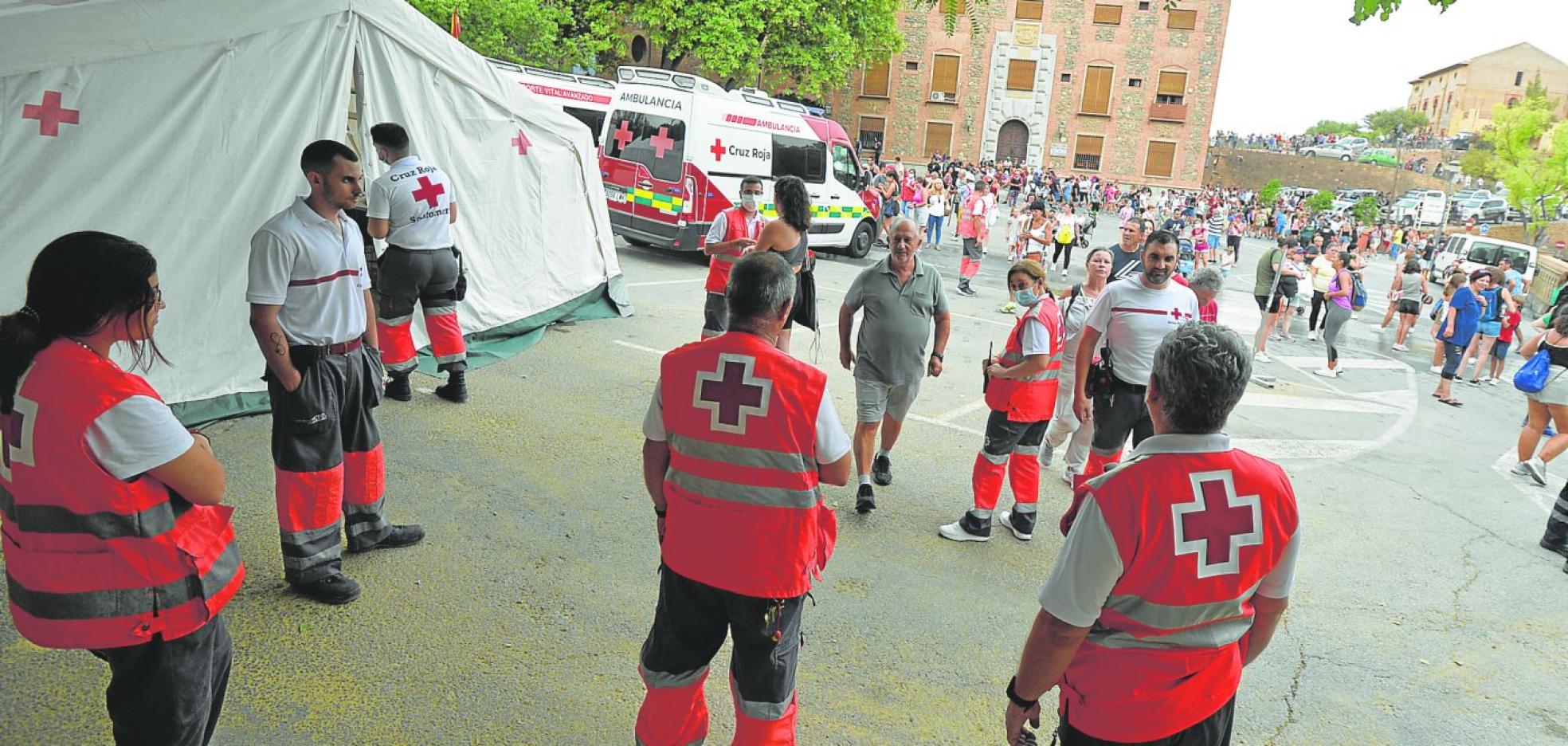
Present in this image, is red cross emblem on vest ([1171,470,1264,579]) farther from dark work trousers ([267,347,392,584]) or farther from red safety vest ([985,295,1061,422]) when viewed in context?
dark work trousers ([267,347,392,584])

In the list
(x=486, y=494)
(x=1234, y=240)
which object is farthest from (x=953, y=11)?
(x=1234, y=240)

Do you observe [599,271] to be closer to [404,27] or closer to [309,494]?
[404,27]

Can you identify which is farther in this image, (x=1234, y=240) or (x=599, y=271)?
(x=1234, y=240)

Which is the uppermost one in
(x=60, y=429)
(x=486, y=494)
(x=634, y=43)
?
(x=634, y=43)

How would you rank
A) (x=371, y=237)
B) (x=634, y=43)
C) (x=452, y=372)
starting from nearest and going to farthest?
(x=371, y=237) < (x=452, y=372) < (x=634, y=43)

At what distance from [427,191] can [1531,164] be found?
156ft

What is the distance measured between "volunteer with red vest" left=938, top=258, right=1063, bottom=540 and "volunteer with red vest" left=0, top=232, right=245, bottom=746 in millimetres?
3778

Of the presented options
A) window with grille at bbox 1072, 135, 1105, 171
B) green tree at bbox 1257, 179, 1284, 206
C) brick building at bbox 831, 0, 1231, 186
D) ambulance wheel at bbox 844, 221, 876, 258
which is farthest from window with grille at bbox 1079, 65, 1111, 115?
ambulance wheel at bbox 844, 221, 876, 258

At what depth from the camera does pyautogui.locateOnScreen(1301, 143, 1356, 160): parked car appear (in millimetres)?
63706

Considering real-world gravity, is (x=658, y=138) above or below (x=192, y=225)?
above

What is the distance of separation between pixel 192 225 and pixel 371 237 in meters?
1.01

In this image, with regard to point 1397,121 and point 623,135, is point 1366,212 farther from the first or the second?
point 1397,121

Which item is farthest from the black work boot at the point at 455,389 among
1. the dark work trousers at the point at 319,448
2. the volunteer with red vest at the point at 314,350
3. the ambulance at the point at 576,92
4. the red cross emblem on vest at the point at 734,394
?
the ambulance at the point at 576,92

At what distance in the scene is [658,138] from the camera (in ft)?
42.8
